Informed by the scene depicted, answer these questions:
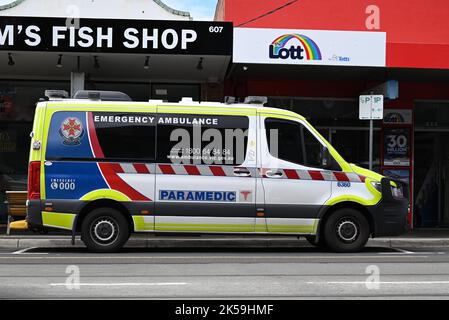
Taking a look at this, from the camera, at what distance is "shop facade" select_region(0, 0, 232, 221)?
12805 mm

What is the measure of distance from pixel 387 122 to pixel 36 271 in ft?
35.4

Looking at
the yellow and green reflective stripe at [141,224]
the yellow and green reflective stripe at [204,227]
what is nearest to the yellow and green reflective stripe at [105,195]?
the yellow and green reflective stripe at [141,224]

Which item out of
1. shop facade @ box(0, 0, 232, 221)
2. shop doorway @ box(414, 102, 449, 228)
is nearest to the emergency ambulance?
shop facade @ box(0, 0, 232, 221)

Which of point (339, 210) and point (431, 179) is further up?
point (431, 179)

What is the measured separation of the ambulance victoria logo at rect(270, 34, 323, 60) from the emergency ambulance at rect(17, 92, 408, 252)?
3.23 metres

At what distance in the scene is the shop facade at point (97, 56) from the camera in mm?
12805

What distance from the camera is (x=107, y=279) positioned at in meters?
7.56

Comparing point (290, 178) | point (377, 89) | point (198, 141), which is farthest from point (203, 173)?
point (377, 89)

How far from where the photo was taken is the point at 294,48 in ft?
44.0

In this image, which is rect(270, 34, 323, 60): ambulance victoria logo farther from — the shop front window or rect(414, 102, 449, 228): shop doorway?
the shop front window

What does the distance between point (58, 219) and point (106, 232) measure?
2.66 feet

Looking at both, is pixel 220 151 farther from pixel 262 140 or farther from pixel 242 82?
pixel 242 82

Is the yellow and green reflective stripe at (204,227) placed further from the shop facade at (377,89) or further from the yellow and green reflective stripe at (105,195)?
the shop facade at (377,89)

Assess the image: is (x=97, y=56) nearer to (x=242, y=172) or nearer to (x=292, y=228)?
(x=242, y=172)
